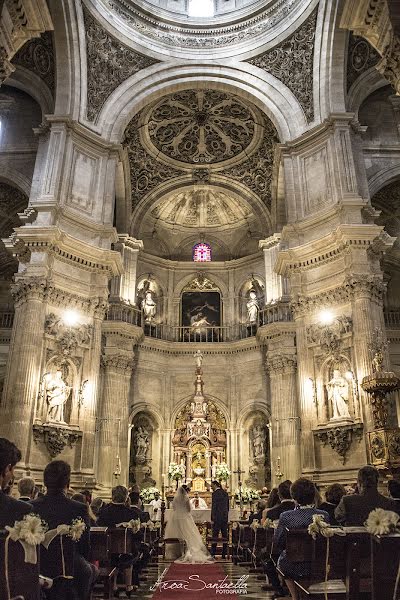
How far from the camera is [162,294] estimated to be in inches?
1014

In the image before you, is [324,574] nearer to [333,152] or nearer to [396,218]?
[333,152]

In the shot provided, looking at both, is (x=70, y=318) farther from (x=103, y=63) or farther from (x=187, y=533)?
(x=103, y=63)

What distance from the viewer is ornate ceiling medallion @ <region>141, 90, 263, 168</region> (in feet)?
72.7

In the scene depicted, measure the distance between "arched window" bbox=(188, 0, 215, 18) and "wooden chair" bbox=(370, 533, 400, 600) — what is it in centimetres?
2275

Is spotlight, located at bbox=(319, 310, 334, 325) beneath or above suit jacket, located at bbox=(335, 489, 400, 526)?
above

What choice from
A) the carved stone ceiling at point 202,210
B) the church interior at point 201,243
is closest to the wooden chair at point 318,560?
the church interior at point 201,243

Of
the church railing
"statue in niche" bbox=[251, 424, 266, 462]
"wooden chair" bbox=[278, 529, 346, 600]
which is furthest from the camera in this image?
the church railing

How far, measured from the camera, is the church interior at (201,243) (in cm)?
1450

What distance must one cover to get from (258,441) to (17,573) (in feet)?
66.4

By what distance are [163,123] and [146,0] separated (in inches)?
176

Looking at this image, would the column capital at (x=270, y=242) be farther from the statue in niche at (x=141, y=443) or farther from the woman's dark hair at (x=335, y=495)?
the woman's dark hair at (x=335, y=495)

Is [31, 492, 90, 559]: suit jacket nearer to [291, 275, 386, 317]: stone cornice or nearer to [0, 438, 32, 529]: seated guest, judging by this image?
[0, 438, 32, 529]: seated guest

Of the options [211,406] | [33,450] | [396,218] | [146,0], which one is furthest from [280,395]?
[146,0]

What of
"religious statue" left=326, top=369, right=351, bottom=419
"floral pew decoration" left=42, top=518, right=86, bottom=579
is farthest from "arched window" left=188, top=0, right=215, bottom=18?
"floral pew decoration" left=42, top=518, right=86, bottom=579
